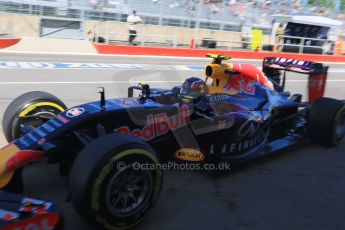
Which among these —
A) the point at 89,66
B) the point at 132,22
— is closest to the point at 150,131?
the point at 89,66

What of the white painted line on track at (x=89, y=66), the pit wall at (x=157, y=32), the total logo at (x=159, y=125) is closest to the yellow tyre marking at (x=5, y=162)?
the total logo at (x=159, y=125)

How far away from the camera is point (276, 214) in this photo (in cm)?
354

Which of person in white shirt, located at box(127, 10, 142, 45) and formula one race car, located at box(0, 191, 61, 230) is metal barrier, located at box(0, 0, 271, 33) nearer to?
person in white shirt, located at box(127, 10, 142, 45)

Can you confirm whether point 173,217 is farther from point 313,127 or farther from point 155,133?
point 313,127

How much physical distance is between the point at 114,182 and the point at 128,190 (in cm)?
18

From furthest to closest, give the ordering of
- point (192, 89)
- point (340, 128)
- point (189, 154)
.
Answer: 1. point (340, 128)
2. point (192, 89)
3. point (189, 154)

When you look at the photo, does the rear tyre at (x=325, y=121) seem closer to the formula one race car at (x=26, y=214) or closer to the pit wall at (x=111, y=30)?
the formula one race car at (x=26, y=214)

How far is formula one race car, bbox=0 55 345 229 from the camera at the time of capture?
9.43 feet

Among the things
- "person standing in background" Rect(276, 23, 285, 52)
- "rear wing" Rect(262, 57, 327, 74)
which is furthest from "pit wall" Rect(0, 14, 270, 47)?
"rear wing" Rect(262, 57, 327, 74)

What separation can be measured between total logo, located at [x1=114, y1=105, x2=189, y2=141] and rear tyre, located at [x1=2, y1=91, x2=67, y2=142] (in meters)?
0.95

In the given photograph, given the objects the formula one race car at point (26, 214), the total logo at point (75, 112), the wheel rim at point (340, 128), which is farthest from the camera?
the wheel rim at point (340, 128)

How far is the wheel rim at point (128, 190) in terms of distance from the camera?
2.91 meters

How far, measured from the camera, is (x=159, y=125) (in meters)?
3.92

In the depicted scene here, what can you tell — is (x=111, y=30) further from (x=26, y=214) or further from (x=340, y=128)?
(x=26, y=214)
